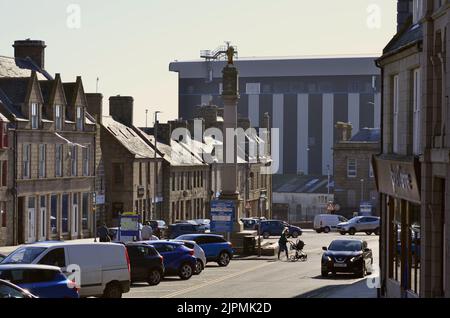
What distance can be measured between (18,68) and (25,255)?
145ft

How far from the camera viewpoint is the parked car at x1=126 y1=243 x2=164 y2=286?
126ft

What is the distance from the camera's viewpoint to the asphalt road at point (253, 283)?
35.4 meters

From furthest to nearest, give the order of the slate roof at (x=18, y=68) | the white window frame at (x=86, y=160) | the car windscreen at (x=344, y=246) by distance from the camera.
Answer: the white window frame at (x=86, y=160), the slate roof at (x=18, y=68), the car windscreen at (x=344, y=246)

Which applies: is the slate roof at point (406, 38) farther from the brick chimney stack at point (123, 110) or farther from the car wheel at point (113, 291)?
the brick chimney stack at point (123, 110)

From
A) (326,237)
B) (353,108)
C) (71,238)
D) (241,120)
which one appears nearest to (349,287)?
(71,238)

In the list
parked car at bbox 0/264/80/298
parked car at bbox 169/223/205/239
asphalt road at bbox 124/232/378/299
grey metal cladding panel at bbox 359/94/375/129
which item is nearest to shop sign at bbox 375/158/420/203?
asphalt road at bbox 124/232/378/299

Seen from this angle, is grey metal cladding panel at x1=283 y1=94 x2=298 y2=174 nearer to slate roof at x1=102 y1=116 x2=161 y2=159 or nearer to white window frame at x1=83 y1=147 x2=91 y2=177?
slate roof at x1=102 y1=116 x2=161 y2=159

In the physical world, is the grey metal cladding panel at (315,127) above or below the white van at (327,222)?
above

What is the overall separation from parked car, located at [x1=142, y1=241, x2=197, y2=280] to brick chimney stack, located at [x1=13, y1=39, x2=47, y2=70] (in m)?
37.1

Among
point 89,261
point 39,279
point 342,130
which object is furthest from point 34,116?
point 342,130

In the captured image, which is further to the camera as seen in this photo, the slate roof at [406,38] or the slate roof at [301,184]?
the slate roof at [301,184]

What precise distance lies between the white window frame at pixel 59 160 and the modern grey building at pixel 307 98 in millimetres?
86863

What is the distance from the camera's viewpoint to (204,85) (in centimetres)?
17012

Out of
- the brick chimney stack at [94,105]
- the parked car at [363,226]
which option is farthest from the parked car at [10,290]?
the parked car at [363,226]
